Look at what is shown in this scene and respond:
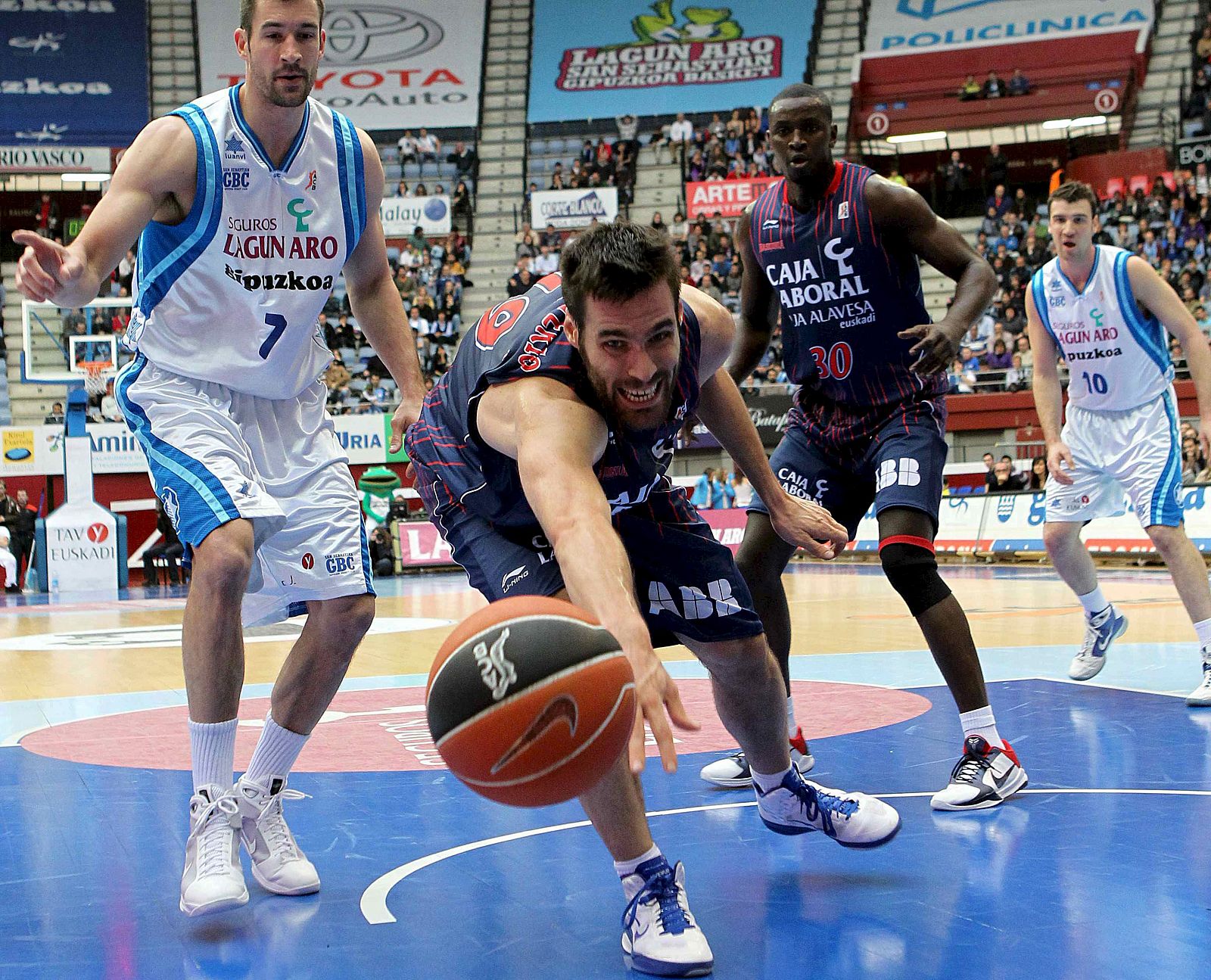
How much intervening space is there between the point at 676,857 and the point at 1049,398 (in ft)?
13.0

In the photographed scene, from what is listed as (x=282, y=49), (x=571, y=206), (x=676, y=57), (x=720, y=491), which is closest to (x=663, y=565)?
(x=282, y=49)

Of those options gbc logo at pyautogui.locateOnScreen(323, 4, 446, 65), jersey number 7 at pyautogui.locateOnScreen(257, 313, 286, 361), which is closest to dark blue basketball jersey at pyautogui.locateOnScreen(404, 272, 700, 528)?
jersey number 7 at pyautogui.locateOnScreen(257, 313, 286, 361)

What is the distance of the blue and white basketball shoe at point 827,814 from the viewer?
135 inches

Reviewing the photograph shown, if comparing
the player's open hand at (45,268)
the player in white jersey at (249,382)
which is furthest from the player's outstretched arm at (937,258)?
the player's open hand at (45,268)

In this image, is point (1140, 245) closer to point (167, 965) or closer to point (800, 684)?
point (800, 684)

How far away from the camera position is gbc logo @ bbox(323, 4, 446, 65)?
34.0m

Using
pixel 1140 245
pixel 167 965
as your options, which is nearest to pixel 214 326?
pixel 167 965

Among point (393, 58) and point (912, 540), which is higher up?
point (393, 58)

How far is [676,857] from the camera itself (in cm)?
351

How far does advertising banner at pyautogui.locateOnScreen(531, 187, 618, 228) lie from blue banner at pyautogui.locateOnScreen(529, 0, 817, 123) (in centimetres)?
436

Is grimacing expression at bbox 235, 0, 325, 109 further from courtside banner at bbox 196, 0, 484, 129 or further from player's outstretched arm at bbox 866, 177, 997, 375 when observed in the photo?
courtside banner at bbox 196, 0, 484, 129

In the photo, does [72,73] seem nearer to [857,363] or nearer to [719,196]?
[719,196]

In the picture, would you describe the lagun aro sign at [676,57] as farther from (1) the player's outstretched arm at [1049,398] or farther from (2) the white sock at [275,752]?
(2) the white sock at [275,752]

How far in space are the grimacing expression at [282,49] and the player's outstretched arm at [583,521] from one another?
133 centimetres
